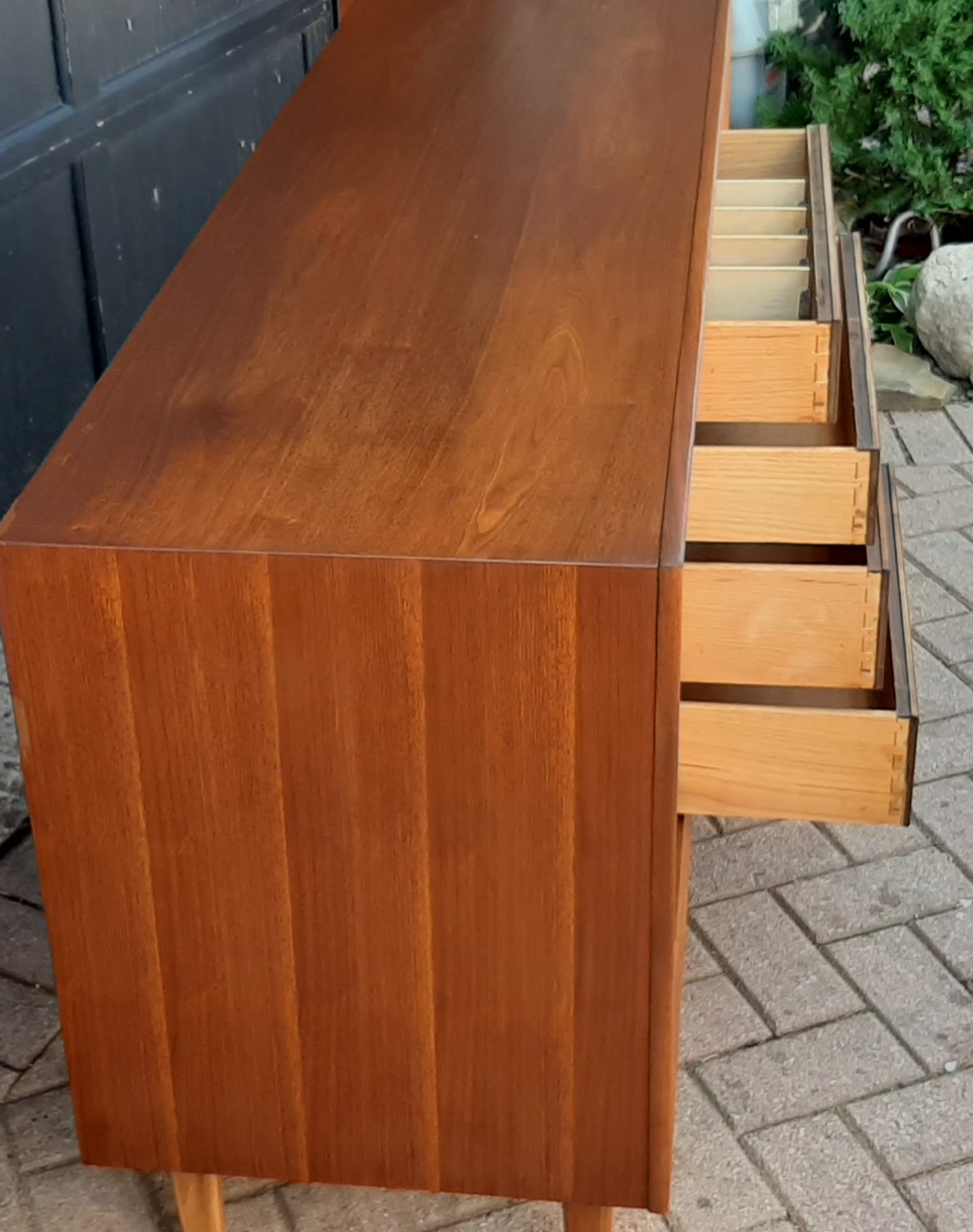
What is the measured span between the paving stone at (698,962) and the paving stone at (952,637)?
1.01m

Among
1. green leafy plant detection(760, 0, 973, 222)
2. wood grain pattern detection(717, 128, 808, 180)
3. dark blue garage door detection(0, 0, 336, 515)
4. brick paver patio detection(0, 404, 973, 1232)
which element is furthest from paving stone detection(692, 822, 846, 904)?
green leafy plant detection(760, 0, 973, 222)

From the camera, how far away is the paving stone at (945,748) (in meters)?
3.03

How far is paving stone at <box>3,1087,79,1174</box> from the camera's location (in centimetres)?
229

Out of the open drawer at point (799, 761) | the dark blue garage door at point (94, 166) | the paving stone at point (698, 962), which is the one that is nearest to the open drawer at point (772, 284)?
the open drawer at point (799, 761)

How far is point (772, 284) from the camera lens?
104 inches

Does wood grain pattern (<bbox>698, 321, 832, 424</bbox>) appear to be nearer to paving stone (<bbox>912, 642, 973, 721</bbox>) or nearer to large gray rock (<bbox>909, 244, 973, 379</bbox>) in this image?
paving stone (<bbox>912, 642, 973, 721</bbox>)

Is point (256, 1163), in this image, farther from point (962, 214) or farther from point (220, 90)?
point (962, 214)

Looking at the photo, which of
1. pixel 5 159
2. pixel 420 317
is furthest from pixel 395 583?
pixel 5 159

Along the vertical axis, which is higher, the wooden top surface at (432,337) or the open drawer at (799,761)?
the wooden top surface at (432,337)

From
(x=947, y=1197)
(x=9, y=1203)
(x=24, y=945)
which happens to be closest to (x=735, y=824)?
(x=947, y=1197)

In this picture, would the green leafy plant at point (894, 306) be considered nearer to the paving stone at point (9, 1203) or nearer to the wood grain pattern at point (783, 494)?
the wood grain pattern at point (783, 494)

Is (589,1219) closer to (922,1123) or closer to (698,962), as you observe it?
(922,1123)

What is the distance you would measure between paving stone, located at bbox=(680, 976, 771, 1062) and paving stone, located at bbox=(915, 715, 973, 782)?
0.70 metres

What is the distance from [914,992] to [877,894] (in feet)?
0.81
